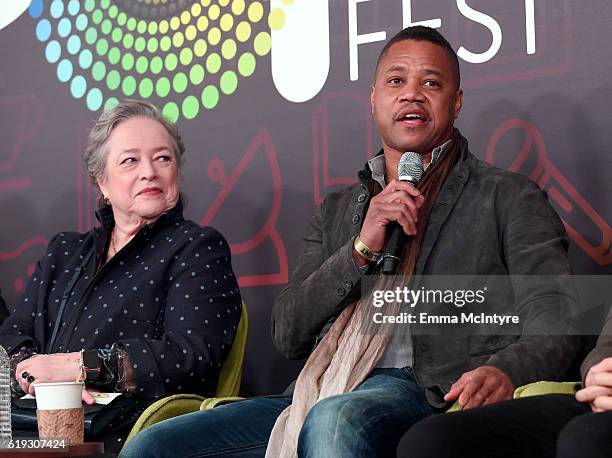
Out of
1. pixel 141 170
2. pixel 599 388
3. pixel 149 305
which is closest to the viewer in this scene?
pixel 599 388

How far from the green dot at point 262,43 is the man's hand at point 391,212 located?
1.46 meters

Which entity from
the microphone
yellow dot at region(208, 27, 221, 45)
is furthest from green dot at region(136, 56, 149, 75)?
the microphone

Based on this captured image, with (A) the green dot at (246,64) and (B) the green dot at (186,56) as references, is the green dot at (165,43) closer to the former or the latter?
(B) the green dot at (186,56)

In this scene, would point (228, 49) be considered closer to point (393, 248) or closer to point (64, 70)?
point (64, 70)

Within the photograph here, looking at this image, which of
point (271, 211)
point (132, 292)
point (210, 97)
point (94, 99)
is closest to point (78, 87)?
point (94, 99)

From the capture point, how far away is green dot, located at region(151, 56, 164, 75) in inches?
174

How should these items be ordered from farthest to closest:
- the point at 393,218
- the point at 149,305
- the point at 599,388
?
the point at 149,305 → the point at 393,218 → the point at 599,388

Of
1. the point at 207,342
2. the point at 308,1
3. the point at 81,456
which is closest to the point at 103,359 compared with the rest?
the point at 207,342

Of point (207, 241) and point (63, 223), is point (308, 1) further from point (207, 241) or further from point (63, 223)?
point (63, 223)

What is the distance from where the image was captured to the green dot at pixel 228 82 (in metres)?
4.24

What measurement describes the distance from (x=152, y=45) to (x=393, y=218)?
Answer: 1.99m

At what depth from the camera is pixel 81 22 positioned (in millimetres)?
4641

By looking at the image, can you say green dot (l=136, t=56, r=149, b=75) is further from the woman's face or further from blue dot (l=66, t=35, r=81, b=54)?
the woman's face

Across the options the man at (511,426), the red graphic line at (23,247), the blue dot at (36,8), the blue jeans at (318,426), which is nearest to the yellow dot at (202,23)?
the blue dot at (36,8)
